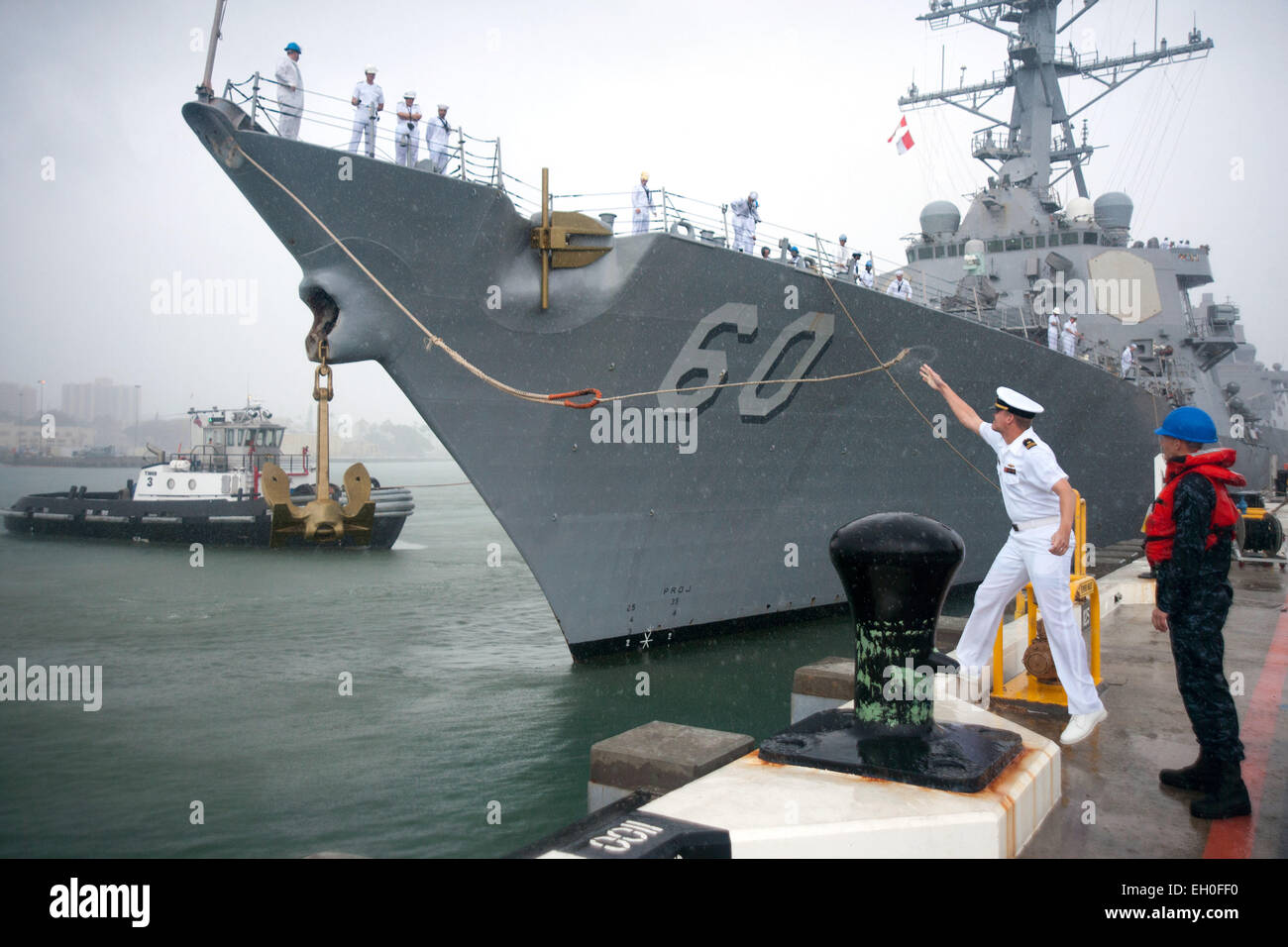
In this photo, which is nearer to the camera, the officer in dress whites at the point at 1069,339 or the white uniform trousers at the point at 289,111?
the white uniform trousers at the point at 289,111

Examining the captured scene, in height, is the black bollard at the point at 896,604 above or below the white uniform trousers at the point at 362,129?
below

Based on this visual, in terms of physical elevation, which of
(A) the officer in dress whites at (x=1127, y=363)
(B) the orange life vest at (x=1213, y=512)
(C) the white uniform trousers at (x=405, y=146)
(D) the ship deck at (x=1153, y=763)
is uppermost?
(C) the white uniform trousers at (x=405, y=146)

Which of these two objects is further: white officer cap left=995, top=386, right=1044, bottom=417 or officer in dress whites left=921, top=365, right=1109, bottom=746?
white officer cap left=995, top=386, right=1044, bottom=417

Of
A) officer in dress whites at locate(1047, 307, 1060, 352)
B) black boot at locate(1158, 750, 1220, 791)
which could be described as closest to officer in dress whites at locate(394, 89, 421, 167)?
black boot at locate(1158, 750, 1220, 791)

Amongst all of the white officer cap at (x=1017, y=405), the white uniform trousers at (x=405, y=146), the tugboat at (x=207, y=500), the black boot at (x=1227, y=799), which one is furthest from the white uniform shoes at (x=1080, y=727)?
the tugboat at (x=207, y=500)

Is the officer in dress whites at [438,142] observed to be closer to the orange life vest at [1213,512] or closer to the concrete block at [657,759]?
the concrete block at [657,759]

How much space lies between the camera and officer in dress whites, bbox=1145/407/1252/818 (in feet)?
11.6

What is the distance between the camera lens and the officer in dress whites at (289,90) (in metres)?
7.65

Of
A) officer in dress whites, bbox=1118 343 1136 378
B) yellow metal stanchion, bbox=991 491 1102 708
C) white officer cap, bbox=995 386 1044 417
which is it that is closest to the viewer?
white officer cap, bbox=995 386 1044 417

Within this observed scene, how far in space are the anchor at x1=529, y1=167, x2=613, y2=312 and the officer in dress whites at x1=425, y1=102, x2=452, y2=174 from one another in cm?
100

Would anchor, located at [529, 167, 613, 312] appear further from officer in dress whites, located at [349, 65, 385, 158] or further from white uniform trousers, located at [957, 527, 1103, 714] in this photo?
white uniform trousers, located at [957, 527, 1103, 714]

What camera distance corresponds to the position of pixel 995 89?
77.3 feet

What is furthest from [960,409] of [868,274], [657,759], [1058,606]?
[868,274]
